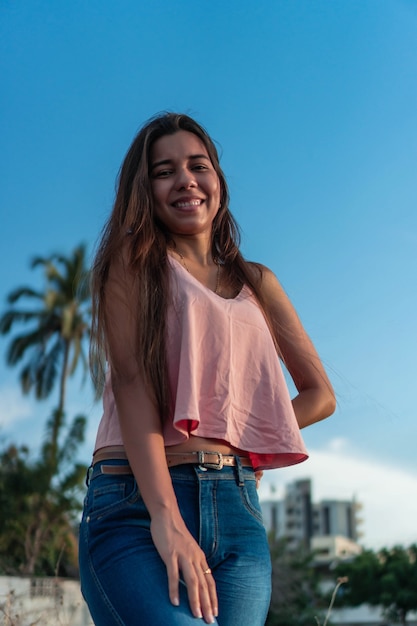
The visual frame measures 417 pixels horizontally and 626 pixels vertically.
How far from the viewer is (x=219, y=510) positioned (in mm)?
2018

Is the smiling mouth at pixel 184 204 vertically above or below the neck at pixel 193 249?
above

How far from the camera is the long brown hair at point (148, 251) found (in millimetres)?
2127

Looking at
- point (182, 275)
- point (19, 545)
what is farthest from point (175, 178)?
point (19, 545)

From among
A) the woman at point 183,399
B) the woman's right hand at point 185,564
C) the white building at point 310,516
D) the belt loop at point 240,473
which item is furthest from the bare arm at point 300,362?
the white building at point 310,516

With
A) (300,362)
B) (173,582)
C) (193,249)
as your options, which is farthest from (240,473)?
(193,249)

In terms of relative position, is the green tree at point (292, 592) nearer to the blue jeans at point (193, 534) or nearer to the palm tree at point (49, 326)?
the palm tree at point (49, 326)

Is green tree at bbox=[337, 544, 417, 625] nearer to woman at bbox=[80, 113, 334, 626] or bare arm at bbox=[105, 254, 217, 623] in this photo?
woman at bbox=[80, 113, 334, 626]

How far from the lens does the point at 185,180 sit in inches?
94.1

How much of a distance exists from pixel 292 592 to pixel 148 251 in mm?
40489

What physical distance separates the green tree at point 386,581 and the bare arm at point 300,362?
38.9 metres

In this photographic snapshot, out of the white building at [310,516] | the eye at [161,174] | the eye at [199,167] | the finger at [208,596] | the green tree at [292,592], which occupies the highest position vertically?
the white building at [310,516]

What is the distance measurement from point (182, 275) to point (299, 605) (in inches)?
1588

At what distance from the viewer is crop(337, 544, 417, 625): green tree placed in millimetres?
39156

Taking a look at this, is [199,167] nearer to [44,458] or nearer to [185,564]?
[185,564]
